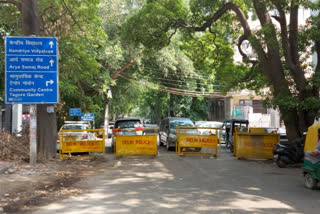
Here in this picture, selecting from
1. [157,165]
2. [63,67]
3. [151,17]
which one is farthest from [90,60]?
[157,165]

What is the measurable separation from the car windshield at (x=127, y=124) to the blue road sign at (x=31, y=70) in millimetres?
7261

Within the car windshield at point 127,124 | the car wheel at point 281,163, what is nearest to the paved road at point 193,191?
the car wheel at point 281,163

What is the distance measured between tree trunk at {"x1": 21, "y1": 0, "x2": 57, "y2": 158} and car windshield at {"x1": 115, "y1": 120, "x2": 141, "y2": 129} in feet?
19.4

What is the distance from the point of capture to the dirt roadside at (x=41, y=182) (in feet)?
24.2

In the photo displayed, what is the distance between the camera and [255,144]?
1572 cm

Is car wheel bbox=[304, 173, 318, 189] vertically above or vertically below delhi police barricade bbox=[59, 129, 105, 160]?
below

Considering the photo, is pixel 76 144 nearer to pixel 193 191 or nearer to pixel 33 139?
pixel 33 139

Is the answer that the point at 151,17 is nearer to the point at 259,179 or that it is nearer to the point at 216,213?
the point at 259,179

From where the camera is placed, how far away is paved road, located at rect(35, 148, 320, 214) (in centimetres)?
689

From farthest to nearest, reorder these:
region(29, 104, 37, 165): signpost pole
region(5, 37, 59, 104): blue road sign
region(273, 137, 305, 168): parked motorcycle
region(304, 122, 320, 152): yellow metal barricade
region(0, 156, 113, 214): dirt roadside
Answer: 1. region(273, 137, 305, 168): parked motorcycle
2. region(29, 104, 37, 165): signpost pole
3. region(5, 37, 59, 104): blue road sign
4. region(304, 122, 320, 152): yellow metal barricade
5. region(0, 156, 113, 214): dirt roadside

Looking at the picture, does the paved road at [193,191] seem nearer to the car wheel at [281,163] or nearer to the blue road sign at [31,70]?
the car wheel at [281,163]

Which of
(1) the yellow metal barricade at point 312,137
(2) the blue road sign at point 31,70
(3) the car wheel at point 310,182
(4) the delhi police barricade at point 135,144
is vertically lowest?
(3) the car wheel at point 310,182

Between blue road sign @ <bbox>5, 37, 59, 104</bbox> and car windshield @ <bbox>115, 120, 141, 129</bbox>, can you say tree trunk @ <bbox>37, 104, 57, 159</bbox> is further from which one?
car windshield @ <bbox>115, 120, 141, 129</bbox>

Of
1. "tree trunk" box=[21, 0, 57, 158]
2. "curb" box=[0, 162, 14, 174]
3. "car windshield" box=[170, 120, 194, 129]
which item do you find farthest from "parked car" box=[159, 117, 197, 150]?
"curb" box=[0, 162, 14, 174]
